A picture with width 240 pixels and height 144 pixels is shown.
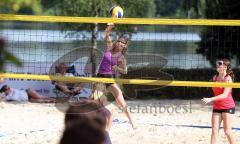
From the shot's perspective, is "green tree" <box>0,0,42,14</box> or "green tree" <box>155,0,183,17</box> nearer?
"green tree" <box>0,0,42,14</box>

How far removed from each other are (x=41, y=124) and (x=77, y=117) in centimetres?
640

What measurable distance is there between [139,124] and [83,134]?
6376 millimetres

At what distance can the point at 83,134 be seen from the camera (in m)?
1.39

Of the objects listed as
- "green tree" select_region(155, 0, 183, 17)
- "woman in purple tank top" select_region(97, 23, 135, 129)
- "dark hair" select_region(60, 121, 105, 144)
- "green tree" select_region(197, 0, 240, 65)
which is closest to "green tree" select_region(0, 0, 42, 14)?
"dark hair" select_region(60, 121, 105, 144)

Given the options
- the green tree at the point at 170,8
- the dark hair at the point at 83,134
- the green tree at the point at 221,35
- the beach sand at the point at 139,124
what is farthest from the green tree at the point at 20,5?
the green tree at the point at 170,8

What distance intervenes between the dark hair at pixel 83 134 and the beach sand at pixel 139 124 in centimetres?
448

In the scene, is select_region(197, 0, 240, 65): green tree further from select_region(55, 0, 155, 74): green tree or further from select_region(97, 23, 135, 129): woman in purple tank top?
select_region(97, 23, 135, 129): woman in purple tank top

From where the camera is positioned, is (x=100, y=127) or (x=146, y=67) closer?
(x=100, y=127)

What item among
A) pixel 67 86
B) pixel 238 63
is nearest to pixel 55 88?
pixel 67 86

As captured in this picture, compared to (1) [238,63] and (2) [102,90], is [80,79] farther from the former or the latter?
(1) [238,63]

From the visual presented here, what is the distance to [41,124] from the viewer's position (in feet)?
25.7

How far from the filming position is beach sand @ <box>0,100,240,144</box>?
264 inches

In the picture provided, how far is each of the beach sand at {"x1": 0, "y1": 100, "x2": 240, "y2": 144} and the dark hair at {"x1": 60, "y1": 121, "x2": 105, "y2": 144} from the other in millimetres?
4482

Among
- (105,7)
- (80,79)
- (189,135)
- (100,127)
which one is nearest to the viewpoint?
(100,127)
